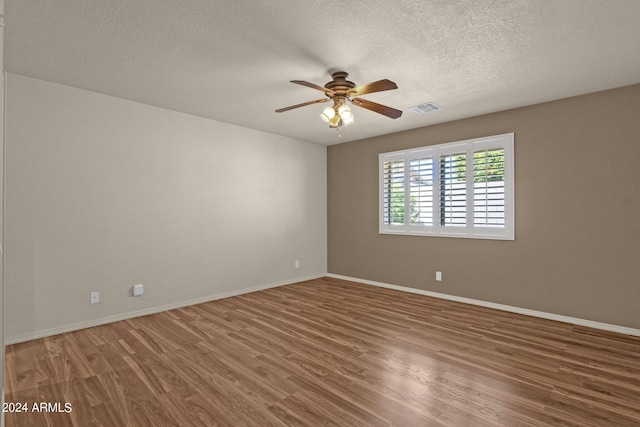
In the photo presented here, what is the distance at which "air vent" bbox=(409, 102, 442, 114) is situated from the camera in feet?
13.3

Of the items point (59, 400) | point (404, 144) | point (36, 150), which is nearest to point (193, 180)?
point (36, 150)

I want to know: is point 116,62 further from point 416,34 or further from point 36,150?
point 416,34

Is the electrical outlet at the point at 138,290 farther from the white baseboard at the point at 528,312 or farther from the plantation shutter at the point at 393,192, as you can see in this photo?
the plantation shutter at the point at 393,192

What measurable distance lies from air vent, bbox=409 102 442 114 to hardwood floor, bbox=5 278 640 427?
8.57 ft

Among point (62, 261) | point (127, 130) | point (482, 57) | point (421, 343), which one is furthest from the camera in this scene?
point (127, 130)

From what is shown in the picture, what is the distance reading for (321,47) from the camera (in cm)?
266

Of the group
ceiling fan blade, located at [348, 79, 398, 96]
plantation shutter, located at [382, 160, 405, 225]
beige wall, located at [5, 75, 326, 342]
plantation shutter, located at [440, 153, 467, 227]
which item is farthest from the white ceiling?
plantation shutter, located at [382, 160, 405, 225]

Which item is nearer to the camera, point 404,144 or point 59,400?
point 59,400

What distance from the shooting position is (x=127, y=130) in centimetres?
386

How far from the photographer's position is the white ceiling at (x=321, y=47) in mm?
2205

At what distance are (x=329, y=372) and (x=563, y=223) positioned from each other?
3.24 m

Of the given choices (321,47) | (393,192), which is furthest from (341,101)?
(393,192)

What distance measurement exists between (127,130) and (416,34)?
11.0 ft

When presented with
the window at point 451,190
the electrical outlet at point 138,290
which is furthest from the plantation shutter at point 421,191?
the electrical outlet at point 138,290
